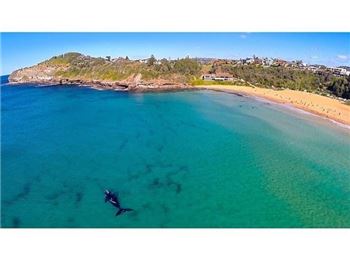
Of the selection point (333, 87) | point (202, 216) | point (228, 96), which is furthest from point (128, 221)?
point (333, 87)

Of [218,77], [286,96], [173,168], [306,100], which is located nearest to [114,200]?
[173,168]

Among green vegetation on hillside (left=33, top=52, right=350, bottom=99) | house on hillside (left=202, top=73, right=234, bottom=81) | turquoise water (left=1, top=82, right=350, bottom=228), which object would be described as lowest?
turquoise water (left=1, top=82, right=350, bottom=228)

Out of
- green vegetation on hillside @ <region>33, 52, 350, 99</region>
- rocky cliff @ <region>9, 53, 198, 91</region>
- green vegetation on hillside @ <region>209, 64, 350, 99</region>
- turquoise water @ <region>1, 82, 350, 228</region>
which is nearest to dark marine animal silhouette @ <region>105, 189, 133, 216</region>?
turquoise water @ <region>1, 82, 350, 228</region>

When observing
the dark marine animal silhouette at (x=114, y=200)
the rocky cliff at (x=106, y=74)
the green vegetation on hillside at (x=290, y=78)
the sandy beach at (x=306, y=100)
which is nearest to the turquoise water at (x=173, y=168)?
the dark marine animal silhouette at (x=114, y=200)

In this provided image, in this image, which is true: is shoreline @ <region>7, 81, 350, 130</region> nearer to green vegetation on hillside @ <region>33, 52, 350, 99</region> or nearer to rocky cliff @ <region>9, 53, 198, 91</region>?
rocky cliff @ <region>9, 53, 198, 91</region>

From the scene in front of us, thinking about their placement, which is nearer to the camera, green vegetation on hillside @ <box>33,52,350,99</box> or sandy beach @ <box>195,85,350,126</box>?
sandy beach @ <box>195,85,350,126</box>

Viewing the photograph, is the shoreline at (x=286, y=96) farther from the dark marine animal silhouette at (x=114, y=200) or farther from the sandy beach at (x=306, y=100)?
the dark marine animal silhouette at (x=114, y=200)

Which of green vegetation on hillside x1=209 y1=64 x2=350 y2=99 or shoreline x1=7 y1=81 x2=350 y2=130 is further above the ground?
green vegetation on hillside x1=209 y1=64 x2=350 y2=99

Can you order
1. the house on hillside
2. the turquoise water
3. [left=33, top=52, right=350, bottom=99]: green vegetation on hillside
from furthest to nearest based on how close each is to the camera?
the house on hillside → [left=33, top=52, right=350, bottom=99]: green vegetation on hillside → the turquoise water
